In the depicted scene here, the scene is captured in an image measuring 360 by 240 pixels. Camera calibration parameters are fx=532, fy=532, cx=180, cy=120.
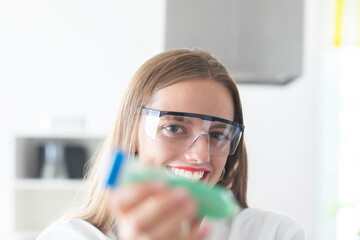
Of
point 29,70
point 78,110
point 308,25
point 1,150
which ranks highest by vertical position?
point 308,25

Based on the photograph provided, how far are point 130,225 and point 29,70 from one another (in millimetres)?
3716

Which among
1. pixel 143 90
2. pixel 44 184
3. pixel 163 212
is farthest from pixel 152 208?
pixel 44 184

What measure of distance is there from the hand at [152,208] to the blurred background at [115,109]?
308 cm

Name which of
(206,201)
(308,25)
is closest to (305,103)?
(308,25)

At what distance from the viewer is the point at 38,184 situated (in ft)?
11.8

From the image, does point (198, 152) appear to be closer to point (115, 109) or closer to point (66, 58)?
point (115, 109)

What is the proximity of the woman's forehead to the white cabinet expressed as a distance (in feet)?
7.98

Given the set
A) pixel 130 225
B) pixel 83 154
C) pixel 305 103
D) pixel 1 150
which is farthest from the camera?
pixel 305 103

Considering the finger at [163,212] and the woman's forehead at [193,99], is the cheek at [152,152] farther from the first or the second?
the finger at [163,212]

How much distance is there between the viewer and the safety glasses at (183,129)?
119cm

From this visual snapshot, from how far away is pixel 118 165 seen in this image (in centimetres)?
62

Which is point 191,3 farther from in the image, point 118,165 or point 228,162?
→ point 118,165

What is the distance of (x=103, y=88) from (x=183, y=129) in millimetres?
3026

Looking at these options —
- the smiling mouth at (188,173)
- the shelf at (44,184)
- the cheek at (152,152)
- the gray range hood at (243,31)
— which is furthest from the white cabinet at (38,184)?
the smiling mouth at (188,173)
